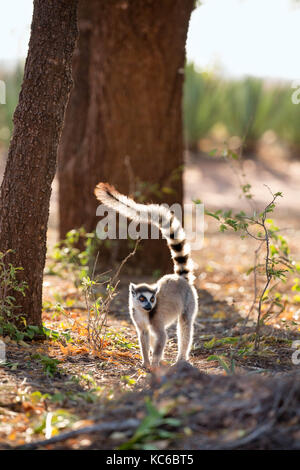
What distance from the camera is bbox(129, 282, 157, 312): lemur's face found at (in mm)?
4031

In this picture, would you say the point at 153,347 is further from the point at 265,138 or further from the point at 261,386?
the point at 265,138

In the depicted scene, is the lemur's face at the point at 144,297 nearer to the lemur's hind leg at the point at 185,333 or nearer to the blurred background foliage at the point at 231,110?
the lemur's hind leg at the point at 185,333

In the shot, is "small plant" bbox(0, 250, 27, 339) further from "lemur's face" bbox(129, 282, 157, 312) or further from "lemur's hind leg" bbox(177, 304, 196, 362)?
"lemur's hind leg" bbox(177, 304, 196, 362)

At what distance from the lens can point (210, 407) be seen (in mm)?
2826

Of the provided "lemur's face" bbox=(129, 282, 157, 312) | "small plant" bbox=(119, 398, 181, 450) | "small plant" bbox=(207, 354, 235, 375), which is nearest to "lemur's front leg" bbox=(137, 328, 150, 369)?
"lemur's face" bbox=(129, 282, 157, 312)

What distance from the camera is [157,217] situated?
14.4 ft

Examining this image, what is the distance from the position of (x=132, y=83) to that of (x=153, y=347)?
3.89 metres

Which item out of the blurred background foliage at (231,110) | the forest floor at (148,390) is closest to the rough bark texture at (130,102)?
the forest floor at (148,390)

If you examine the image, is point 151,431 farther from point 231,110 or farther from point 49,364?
point 231,110

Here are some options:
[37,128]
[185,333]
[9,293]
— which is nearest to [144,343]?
[185,333]

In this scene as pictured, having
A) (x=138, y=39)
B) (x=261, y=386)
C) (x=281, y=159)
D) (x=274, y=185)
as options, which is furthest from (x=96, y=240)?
(x=281, y=159)

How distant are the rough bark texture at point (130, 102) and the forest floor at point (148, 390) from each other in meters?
1.89

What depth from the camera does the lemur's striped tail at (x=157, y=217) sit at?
4102 millimetres
